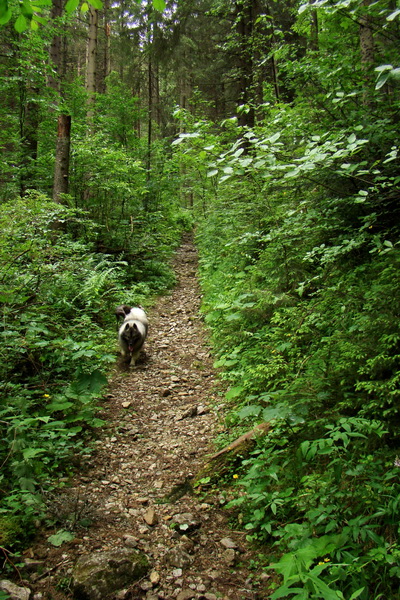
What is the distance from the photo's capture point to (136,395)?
5.73 metres

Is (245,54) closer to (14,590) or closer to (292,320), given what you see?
(292,320)

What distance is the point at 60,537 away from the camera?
9.57ft

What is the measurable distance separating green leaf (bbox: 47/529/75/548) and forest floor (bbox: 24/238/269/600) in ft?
0.13

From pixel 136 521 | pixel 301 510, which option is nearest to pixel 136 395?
pixel 136 521

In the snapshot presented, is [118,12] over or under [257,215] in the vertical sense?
over

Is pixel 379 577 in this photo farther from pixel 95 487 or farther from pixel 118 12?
pixel 118 12

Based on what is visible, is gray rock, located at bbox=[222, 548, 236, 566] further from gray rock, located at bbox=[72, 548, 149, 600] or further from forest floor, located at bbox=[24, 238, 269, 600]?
gray rock, located at bbox=[72, 548, 149, 600]

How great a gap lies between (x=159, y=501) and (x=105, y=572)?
100 centimetres

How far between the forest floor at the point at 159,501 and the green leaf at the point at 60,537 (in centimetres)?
4

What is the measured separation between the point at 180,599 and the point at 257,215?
6.88m

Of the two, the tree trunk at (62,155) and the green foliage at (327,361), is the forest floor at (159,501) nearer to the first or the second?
the green foliage at (327,361)

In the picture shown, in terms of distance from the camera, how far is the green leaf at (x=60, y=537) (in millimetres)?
2869

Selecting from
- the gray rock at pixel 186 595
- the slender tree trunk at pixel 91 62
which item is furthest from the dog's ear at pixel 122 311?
the slender tree trunk at pixel 91 62

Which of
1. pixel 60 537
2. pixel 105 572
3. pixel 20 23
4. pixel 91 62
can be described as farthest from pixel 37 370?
pixel 91 62
